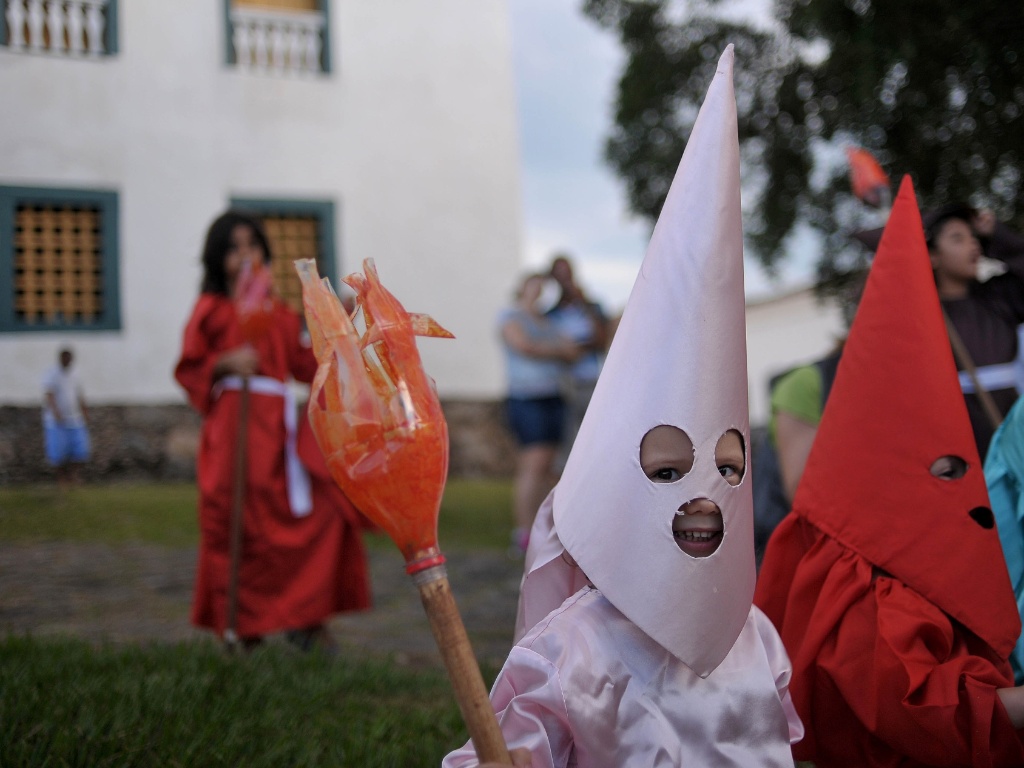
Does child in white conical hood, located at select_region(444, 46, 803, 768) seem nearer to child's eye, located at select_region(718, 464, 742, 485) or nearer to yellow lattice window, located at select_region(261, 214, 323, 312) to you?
child's eye, located at select_region(718, 464, 742, 485)

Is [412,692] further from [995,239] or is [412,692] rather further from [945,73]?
[945,73]

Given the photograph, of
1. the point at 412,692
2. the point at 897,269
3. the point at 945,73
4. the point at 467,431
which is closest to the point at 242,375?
the point at 412,692

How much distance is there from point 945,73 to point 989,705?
11.5 ft

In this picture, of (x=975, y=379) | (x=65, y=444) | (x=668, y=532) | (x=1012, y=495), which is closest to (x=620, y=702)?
(x=668, y=532)

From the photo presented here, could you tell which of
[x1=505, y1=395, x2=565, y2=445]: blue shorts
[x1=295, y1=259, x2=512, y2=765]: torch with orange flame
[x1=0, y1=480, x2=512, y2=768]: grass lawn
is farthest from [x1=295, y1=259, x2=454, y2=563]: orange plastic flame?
[x1=505, y1=395, x2=565, y2=445]: blue shorts

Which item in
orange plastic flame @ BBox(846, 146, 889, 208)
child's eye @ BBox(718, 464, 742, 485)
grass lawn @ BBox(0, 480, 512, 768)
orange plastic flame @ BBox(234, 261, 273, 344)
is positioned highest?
orange plastic flame @ BBox(846, 146, 889, 208)

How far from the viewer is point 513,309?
23.0 feet

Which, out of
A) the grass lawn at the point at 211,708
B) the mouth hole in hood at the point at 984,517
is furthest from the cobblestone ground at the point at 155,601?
the mouth hole in hood at the point at 984,517

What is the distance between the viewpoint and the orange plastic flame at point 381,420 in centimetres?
143

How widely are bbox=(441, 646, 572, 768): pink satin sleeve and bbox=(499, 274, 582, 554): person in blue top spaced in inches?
187

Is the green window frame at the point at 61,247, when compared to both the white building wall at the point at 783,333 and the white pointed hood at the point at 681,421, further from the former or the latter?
the white building wall at the point at 783,333

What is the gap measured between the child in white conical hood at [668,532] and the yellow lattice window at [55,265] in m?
3.32

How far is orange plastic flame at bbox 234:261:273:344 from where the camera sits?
420cm

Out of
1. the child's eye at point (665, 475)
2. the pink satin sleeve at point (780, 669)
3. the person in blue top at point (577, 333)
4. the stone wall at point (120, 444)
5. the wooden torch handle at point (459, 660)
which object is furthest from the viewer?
the person in blue top at point (577, 333)
